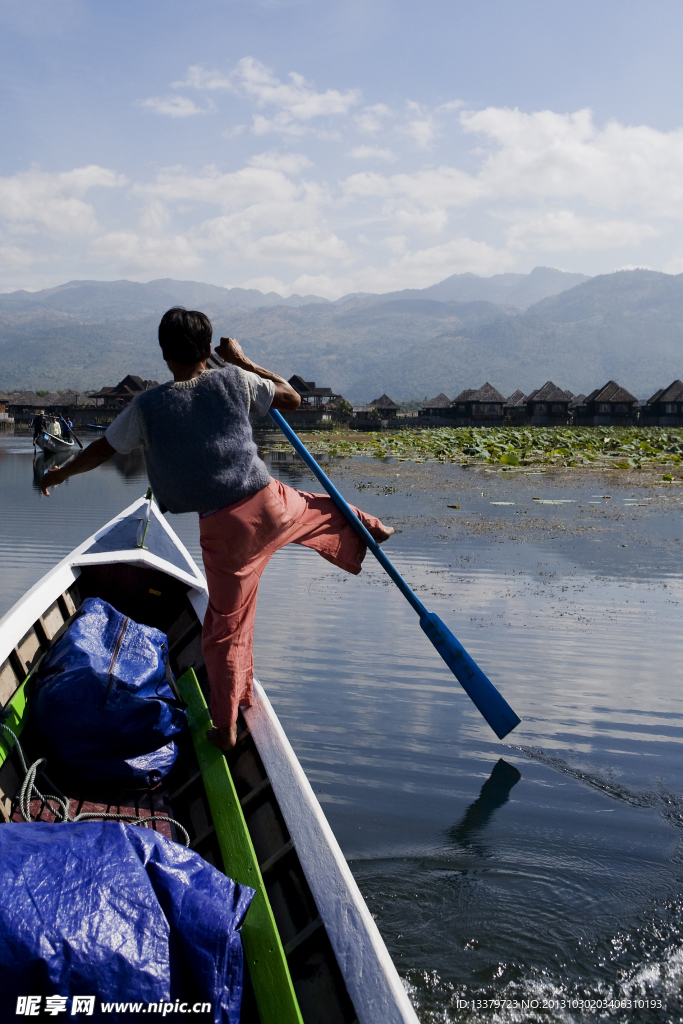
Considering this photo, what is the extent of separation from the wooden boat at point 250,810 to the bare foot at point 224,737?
0.10ft

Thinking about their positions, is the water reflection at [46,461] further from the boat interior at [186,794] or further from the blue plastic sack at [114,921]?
the blue plastic sack at [114,921]

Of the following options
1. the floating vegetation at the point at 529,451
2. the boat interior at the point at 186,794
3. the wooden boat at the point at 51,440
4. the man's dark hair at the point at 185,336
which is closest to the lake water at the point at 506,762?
the boat interior at the point at 186,794

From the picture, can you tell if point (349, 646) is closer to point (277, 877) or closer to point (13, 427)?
point (277, 877)

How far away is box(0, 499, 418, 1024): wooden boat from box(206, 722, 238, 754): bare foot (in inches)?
1.2

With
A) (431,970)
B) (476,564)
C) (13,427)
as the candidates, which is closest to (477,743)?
(431,970)

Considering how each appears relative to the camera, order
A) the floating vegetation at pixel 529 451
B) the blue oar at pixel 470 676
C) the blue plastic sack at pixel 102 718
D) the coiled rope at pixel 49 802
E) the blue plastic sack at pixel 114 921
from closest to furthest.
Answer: the blue plastic sack at pixel 114 921, the coiled rope at pixel 49 802, the blue plastic sack at pixel 102 718, the blue oar at pixel 470 676, the floating vegetation at pixel 529 451

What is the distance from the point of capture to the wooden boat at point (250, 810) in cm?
166

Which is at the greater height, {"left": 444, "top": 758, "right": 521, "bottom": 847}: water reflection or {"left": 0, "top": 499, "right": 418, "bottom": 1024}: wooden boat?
{"left": 0, "top": 499, "right": 418, "bottom": 1024}: wooden boat

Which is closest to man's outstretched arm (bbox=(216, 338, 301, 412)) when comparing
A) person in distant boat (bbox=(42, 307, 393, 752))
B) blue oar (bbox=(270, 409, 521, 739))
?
person in distant boat (bbox=(42, 307, 393, 752))

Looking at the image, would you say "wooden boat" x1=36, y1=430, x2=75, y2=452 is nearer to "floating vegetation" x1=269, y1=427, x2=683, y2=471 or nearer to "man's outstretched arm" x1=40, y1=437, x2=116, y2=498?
"man's outstretched arm" x1=40, y1=437, x2=116, y2=498

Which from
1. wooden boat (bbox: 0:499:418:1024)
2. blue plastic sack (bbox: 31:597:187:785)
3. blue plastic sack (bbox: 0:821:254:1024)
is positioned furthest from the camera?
blue plastic sack (bbox: 31:597:187:785)

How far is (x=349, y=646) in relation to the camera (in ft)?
18.9

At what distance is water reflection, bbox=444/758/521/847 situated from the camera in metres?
3.31

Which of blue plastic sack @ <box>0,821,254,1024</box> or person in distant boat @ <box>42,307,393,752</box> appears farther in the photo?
person in distant boat @ <box>42,307,393,752</box>
